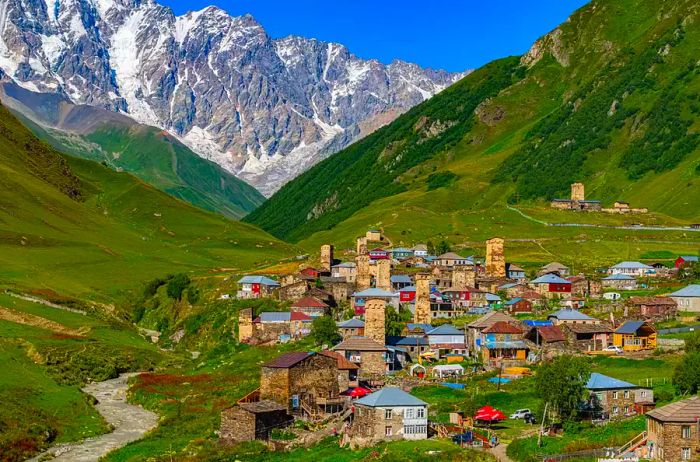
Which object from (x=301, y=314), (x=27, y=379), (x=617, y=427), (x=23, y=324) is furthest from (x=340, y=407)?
(x=23, y=324)

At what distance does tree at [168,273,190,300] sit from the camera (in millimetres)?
174125

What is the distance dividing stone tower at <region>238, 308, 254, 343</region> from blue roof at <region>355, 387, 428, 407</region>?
58397 mm

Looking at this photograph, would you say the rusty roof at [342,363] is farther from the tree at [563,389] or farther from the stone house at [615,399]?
the stone house at [615,399]

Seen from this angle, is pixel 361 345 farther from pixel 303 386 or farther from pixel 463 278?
pixel 463 278

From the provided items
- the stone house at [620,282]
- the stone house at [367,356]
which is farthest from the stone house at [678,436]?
the stone house at [620,282]

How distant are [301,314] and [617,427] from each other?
64.2 meters

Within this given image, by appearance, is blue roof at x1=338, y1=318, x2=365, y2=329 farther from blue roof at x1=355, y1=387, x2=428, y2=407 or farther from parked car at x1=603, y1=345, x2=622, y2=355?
blue roof at x1=355, y1=387, x2=428, y2=407

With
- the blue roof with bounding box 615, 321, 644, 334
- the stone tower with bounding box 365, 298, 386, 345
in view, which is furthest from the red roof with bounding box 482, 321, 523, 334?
the stone tower with bounding box 365, 298, 386, 345

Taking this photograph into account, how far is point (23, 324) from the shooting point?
138 m

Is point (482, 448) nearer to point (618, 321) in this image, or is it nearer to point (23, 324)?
point (618, 321)

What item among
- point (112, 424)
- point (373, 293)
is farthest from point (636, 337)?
point (112, 424)

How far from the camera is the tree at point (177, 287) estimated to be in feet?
571

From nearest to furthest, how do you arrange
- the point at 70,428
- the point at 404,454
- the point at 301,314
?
1. the point at 404,454
2. the point at 70,428
3. the point at 301,314

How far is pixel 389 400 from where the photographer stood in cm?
7238
